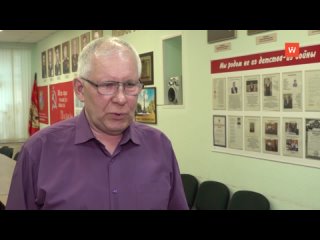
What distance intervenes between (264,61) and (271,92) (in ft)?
0.91

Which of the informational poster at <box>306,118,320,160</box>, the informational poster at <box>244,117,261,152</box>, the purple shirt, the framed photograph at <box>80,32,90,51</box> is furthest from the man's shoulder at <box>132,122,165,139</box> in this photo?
the framed photograph at <box>80,32,90,51</box>

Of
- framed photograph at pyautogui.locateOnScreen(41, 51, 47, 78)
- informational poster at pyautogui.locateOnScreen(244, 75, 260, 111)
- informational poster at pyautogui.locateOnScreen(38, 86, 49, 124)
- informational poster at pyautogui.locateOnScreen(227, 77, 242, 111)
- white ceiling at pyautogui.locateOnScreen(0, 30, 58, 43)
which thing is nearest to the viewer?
informational poster at pyautogui.locateOnScreen(244, 75, 260, 111)

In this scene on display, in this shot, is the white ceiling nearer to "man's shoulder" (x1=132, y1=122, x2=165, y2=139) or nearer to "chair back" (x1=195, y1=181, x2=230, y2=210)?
"chair back" (x1=195, y1=181, x2=230, y2=210)

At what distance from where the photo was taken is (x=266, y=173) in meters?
3.41

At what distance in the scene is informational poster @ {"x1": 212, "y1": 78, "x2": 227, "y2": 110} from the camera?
153 inches

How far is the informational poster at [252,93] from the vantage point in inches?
136

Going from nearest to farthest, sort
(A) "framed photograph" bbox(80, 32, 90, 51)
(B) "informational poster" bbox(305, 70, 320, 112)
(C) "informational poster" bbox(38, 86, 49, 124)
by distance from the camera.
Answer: (B) "informational poster" bbox(305, 70, 320, 112) < (A) "framed photograph" bbox(80, 32, 90, 51) < (C) "informational poster" bbox(38, 86, 49, 124)

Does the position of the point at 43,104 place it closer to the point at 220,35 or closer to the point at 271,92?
the point at 220,35

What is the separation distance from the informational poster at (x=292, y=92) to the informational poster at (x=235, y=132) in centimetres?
57

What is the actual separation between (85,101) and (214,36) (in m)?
2.58

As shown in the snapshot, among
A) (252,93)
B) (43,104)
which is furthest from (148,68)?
(43,104)

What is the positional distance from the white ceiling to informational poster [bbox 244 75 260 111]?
584 cm
